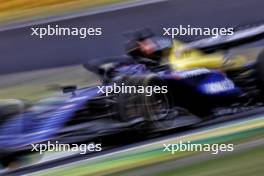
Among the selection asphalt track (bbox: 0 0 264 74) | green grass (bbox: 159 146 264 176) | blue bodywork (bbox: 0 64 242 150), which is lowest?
green grass (bbox: 159 146 264 176)

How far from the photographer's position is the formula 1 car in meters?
4.88

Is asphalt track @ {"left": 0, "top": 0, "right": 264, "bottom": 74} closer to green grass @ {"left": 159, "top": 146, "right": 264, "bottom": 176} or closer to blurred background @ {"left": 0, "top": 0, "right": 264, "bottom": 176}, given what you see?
blurred background @ {"left": 0, "top": 0, "right": 264, "bottom": 176}

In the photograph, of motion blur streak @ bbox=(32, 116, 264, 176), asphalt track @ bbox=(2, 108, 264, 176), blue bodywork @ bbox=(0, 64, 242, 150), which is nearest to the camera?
motion blur streak @ bbox=(32, 116, 264, 176)

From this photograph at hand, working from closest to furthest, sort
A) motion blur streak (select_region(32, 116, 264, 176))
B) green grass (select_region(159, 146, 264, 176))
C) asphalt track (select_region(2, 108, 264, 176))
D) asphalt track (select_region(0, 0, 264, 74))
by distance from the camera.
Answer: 1. green grass (select_region(159, 146, 264, 176))
2. motion blur streak (select_region(32, 116, 264, 176))
3. asphalt track (select_region(2, 108, 264, 176))
4. asphalt track (select_region(0, 0, 264, 74))

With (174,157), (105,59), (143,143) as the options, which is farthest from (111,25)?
(174,157)

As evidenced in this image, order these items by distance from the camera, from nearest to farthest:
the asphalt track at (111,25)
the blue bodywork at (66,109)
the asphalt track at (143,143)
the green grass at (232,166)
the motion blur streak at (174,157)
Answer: the green grass at (232,166) → the motion blur streak at (174,157) → the asphalt track at (143,143) → the blue bodywork at (66,109) → the asphalt track at (111,25)

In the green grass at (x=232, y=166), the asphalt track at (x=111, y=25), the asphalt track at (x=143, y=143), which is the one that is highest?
the asphalt track at (x=111, y=25)


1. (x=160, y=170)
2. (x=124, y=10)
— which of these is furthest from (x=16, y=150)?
(x=124, y=10)

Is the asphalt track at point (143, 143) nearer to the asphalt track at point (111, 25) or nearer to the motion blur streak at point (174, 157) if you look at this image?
the motion blur streak at point (174, 157)

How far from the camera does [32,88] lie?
5.38 meters

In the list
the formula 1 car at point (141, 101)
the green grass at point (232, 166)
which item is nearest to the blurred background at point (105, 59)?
the green grass at point (232, 166)

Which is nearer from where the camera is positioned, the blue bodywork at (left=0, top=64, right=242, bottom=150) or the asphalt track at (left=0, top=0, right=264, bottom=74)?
the blue bodywork at (left=0, top=64, right=242, bottom=150)

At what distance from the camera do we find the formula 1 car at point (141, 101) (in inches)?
192

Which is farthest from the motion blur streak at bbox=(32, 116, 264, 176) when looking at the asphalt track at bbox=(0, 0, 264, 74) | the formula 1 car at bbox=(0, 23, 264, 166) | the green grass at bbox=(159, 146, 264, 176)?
the asphalt track at bbox=(0, 0, 264, 74)
